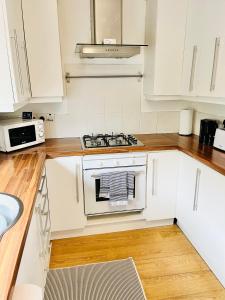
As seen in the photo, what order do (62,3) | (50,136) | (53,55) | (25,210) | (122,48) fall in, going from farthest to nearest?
(50,136) < (62,3) < (53,55) < (122,48) < (25,210)

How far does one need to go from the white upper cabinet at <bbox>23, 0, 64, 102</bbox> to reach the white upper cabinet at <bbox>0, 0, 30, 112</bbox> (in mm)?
129

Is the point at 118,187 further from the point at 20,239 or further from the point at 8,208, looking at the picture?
the point at 20,239

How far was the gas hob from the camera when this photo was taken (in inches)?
84.0

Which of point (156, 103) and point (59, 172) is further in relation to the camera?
point (156, 103)

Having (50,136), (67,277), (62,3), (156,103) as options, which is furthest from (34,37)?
(67,277)

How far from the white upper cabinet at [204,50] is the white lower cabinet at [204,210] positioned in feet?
2.06

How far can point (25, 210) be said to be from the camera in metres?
1.10

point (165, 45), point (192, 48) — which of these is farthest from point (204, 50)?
point (165, 45)

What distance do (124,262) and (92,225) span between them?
1.59 feet

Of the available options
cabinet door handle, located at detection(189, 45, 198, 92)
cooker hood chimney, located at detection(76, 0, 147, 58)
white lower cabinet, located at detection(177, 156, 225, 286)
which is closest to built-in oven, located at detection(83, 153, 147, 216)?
white lower cabinet, located at detection(177, 156, 225, 286)

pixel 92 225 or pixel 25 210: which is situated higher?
pixel 25 210

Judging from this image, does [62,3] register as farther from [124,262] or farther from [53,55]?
[124,262]

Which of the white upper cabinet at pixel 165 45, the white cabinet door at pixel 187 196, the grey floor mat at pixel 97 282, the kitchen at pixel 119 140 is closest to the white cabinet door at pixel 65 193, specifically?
the kitchen at pixel 119 140

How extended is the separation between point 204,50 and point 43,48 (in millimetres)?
1341
